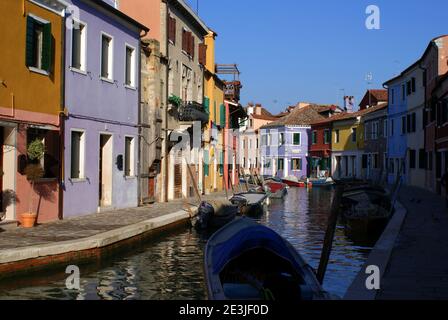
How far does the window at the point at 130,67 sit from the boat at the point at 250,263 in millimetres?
11689

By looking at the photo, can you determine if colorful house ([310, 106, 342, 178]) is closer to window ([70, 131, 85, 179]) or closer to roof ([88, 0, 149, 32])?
roof ([88, 0, 149, 32])

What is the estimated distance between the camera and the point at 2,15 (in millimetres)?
12664

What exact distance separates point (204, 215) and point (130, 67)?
5907 millimetres

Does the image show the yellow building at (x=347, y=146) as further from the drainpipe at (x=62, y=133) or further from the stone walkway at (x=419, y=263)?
the drainpipe at (x=62, y=133)

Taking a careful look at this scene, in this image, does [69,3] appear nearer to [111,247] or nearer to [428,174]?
[111,247]

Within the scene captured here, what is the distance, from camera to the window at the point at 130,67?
65.3ft

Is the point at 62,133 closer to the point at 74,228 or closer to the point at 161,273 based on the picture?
the point at 74,228

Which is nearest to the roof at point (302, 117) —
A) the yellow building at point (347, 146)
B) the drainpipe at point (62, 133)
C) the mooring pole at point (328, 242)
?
the yellow building at point (347, 146)

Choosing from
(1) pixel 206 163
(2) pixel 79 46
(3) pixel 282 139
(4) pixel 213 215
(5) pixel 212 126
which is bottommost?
(4) pixel 213 215

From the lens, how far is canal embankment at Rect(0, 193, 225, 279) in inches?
384

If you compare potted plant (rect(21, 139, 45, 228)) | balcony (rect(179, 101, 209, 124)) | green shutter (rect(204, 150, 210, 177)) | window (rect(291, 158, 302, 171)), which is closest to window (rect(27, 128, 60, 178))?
potted plant (rect(21, 139, 45, 228))

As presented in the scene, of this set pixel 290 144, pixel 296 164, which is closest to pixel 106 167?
pixel 290 144

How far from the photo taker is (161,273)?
10992 mm
